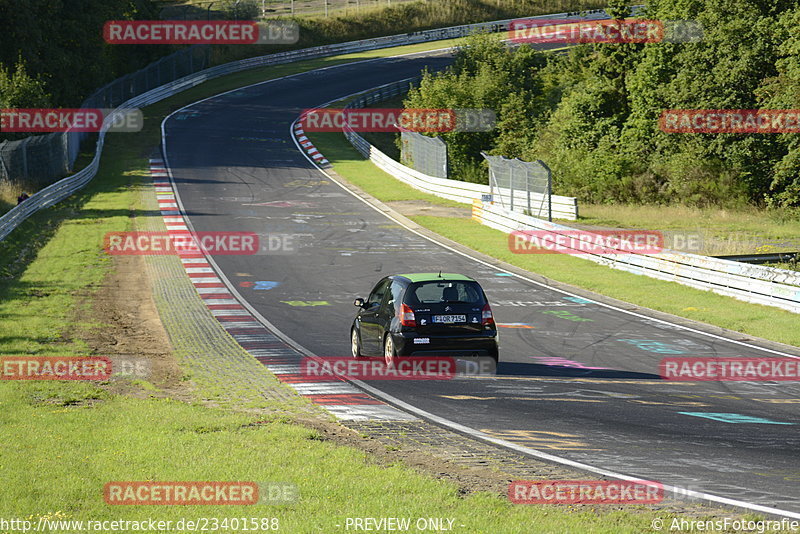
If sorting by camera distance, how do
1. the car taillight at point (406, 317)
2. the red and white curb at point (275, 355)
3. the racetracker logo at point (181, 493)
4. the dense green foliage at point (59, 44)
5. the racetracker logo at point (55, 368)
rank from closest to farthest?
the racetracker logo at point (181, 493) < the red and white curb at point (275, 355) < the racetracker logo at point (55, 368) < the car taillight at point (406, 317) < the dense green foliage at point (59, 44)

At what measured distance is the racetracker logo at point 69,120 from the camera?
147 feet

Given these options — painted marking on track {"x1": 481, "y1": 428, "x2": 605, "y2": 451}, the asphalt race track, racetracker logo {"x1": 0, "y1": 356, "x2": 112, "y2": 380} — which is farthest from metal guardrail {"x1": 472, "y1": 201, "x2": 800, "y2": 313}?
racetracker logo {"x1": 0, "y1": 356, "x2": 112, "y2": 380}

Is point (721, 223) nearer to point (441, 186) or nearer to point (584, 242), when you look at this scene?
point (584, 242)

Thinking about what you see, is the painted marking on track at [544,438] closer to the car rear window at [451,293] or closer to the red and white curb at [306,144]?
the car rear window at [451,293]

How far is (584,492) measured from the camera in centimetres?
850

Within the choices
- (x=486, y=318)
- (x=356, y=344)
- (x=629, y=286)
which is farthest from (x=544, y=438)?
(x=629, y=286)

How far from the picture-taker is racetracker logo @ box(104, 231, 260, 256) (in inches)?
1165

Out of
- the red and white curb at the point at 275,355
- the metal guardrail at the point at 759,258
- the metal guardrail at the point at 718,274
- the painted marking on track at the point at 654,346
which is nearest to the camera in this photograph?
the red and white curb at the point at 275,355

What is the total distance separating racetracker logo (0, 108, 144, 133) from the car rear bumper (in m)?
35.4

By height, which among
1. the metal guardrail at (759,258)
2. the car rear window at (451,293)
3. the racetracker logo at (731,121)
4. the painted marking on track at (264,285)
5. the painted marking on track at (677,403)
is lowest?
the painted marking on track at (677,403)

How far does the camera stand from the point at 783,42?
39.3 metres

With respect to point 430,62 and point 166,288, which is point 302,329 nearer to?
point 166,288

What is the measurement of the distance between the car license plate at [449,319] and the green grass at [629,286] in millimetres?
7597

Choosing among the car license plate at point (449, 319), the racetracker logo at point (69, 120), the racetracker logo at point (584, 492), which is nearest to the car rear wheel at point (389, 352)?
the car license plate at point (449, 319)
